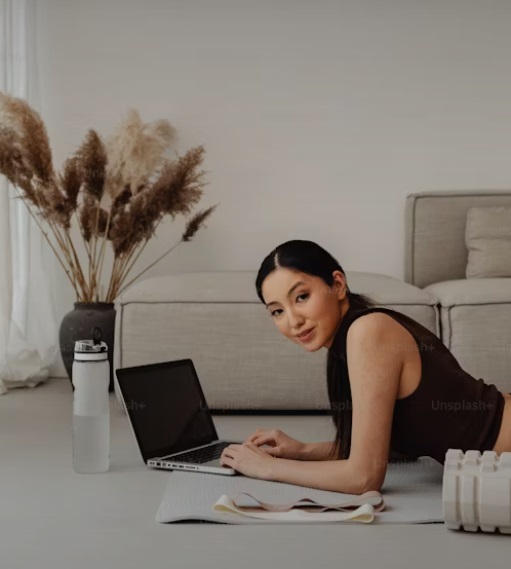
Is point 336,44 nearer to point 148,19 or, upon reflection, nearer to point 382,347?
point 148,19

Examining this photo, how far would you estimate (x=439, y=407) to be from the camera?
83.6 inches

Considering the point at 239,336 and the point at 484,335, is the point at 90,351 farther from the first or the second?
the point at 484,335

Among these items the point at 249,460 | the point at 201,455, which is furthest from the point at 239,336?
the point at 249,460

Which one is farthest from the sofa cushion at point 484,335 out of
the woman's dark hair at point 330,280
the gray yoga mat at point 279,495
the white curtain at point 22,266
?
the white curtain at point 22,266

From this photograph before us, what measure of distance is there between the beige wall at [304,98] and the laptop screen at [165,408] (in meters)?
1.81

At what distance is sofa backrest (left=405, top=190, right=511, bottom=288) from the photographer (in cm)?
427

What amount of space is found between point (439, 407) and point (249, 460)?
447 mm

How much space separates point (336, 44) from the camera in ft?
14.6

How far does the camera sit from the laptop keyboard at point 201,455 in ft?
8.27

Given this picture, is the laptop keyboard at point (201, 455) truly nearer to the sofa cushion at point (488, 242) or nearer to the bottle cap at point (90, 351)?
the bottle cap at point (90, 351)

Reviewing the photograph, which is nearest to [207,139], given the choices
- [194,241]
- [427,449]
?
[194,241]

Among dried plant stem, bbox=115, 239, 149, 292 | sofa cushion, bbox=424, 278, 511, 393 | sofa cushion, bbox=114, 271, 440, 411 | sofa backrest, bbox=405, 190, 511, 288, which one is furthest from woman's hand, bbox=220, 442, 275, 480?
sofa backrest, bbox=405, 190, 511, 288

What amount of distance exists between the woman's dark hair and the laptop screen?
461 millimetres

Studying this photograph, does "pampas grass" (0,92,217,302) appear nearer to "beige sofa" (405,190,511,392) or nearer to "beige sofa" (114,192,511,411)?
"beige sofa" (114,192,511,411)
